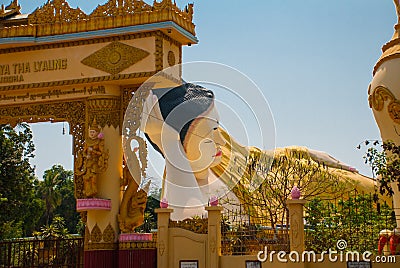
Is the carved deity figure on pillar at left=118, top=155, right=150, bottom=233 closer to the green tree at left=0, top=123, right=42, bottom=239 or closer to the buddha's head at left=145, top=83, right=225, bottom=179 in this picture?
the buddha's head at left=145, top=83, right=225, bottom=179

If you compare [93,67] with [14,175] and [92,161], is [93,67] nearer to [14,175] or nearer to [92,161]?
[92,161]

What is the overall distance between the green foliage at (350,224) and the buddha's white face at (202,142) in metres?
2.11

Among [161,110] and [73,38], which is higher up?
[73,38]

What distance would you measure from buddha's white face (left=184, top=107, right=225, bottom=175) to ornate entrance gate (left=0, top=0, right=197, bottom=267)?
1.10 metres

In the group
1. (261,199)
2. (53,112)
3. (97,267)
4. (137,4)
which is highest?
(137,4)

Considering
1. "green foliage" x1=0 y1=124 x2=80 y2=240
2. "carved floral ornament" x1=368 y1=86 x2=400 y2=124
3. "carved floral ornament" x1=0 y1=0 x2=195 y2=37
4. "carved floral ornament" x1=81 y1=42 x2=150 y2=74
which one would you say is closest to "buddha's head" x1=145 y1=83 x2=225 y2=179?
"carved floral ornament" x1=81 y1=42 x2=150 y2=74

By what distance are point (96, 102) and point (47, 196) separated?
80.3ft

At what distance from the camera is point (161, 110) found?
1016 cm

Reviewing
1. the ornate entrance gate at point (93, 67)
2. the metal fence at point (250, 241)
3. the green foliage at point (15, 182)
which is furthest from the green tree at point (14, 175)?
the metal fence at point (250, 241)

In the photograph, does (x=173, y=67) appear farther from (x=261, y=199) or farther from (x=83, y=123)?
(x=261, y=199)

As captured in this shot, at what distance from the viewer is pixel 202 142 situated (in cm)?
1090

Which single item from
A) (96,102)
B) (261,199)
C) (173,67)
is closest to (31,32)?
(96,102)

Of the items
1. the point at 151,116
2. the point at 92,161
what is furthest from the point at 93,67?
the point at 92,161

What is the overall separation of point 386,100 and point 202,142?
3.30 meters
